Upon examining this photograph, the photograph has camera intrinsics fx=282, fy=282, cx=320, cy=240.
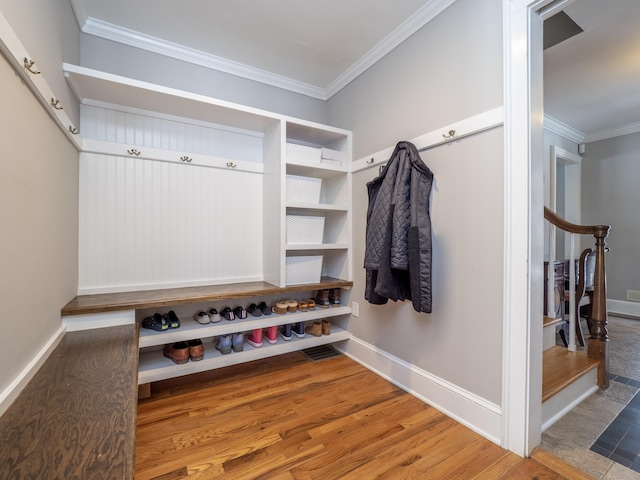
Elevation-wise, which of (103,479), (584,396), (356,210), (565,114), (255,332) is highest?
(565,114)

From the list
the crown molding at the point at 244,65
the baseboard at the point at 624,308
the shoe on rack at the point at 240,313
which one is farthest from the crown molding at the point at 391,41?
the baseboard at the point at 624,308

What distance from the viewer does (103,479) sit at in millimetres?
583

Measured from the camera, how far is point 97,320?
5.08 ft

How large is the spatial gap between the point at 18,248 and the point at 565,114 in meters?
4.87

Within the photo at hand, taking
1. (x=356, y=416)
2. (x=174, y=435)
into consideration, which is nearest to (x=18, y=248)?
(x=174, y=435)

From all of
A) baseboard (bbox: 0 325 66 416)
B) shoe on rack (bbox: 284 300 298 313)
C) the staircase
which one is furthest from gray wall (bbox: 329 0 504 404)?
baseboard (bbox: 0 325 66 416)

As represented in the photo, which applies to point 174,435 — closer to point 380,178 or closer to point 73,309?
point 73,309

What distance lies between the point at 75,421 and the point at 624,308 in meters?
5.67

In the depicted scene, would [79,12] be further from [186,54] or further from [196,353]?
[196,353]

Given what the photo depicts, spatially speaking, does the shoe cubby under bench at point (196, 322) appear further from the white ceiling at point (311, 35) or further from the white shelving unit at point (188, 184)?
the white ceiling at point (311, 35)

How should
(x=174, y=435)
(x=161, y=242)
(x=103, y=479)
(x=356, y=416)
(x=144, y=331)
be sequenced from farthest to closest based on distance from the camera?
1. (x=161, y=242)
2. (x=144, y=331)
3. (x=356, y=416)
4. (x=174, y=435)
5. (x=103, y=479)

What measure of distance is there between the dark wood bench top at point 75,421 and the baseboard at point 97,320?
294mm

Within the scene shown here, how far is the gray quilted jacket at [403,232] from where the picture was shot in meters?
1.59

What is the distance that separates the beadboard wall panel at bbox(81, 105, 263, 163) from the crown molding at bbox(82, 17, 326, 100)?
1.50ft
